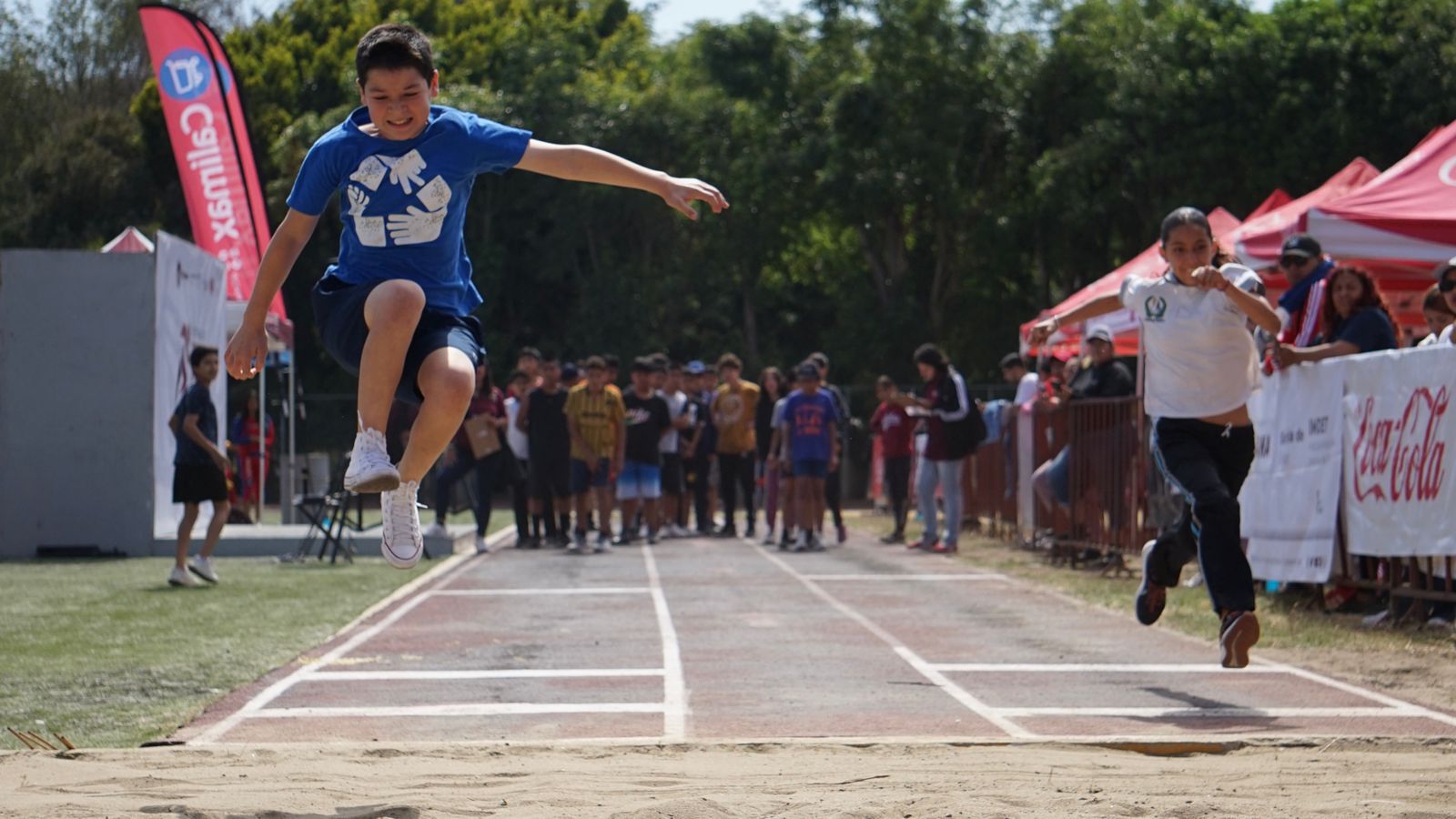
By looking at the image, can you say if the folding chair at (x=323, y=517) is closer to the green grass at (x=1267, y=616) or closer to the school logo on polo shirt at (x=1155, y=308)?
the green grass at (x=1267, y=616)

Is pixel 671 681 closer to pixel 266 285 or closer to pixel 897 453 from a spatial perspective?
pixel 266 285

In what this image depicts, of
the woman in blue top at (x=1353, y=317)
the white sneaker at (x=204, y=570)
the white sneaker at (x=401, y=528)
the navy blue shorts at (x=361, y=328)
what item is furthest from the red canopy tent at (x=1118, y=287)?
the white sneaker at (x=401, y=528)

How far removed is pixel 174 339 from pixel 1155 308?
13.1m

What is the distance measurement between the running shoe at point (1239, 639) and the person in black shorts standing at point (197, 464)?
8453 millimetres

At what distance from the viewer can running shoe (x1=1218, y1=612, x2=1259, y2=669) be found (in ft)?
23.0

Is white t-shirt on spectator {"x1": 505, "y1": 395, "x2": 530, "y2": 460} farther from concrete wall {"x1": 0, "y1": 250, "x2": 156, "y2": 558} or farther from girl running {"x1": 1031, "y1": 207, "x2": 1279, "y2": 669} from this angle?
girl running {"x1": 1031, "y1": 207, "x2": 1279, "y2": 669}

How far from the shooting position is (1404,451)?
9.58 meters

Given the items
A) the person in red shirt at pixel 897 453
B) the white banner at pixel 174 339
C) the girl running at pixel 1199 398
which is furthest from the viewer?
the person in red shirt at pixel 897 453

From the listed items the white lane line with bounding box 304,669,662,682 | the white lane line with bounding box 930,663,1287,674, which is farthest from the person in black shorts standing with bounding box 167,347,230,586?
the white lane line with bounding box 930,663,1287,674

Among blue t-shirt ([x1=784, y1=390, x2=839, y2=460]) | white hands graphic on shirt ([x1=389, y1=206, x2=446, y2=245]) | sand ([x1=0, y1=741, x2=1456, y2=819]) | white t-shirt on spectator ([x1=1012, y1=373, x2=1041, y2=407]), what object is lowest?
sand ([x1=0, y1=741, x2=1456, y2=819])

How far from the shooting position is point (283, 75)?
142ft

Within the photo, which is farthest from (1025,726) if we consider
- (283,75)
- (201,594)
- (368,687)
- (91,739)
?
(283,75)

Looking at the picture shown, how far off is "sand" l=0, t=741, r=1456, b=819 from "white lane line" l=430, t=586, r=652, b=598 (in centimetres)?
659

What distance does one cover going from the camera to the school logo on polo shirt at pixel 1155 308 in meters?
7.55
